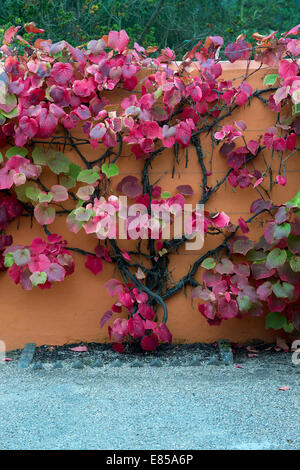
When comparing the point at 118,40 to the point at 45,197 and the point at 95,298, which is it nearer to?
the point at 45,197

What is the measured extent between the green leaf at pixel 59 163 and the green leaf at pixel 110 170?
167 mm

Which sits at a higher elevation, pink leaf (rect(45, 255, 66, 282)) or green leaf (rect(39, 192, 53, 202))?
green leaf (rect(39, 192, 53, 202))

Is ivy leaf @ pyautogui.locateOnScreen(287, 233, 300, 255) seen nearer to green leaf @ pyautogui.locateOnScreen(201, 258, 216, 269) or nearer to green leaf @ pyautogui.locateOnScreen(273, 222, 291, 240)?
green leaf @ pyautogui.locateOnScreen(273, 222, 291, 240)

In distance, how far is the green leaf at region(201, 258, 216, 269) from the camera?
2.58 meters

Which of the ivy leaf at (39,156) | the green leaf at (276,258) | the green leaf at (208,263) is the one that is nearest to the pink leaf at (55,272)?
the ivy leaf at (39,156)

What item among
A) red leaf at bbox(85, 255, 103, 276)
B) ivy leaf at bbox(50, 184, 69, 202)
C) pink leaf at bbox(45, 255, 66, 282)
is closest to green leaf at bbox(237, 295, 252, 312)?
red leaf at bbox(85, 255, 103, 276)

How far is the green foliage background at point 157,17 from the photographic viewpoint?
448 cm

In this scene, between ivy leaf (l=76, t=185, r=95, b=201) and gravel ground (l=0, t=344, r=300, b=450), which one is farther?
ivy leaf (l=76, t=185, r=95, b=201)

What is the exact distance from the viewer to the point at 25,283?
257 cm

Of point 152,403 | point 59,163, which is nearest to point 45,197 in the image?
point 59,163

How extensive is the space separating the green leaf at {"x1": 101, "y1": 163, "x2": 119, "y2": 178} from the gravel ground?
0.81m

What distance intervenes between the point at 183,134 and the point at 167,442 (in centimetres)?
135

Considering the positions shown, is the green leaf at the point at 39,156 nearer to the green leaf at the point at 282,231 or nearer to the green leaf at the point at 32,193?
the green leaf at the point at 32,193

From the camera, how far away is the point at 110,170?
2596 millimetres
